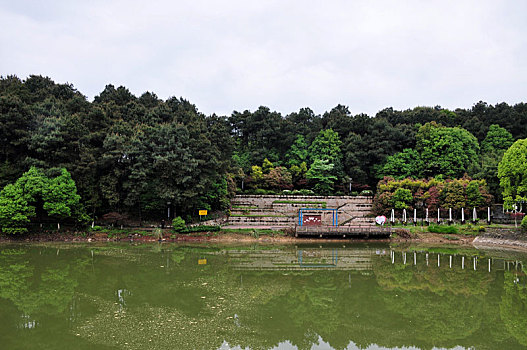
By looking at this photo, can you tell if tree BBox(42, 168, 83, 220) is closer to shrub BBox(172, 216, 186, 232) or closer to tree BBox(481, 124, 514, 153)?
shrub BBox(172, 216, 186, 232)

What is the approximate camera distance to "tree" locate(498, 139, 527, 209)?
29.6 meters

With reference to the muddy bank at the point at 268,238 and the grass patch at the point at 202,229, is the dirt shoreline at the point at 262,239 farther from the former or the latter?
the grass patch at the point at 202,229

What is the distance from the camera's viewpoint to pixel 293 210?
4138 cm

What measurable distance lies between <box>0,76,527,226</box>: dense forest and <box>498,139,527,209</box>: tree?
3362 mm

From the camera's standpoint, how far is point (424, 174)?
47.0 m

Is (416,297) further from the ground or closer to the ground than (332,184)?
closer to the ground

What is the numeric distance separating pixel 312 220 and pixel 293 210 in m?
6.57

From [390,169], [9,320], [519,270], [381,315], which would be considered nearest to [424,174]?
[390,169]

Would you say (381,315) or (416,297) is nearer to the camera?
(381,315)

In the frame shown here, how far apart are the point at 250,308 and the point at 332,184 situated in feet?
120

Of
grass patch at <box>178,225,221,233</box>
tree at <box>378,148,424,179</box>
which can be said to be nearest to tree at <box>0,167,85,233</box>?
grass patch at <box>178,225,221,233</box>

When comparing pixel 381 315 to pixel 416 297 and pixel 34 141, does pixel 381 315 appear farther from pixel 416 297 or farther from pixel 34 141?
pixel 34 141

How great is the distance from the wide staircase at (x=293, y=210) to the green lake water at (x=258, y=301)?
10.9 meters

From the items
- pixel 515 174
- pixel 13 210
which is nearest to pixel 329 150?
pixel 515 174
